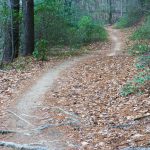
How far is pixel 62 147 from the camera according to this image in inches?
257

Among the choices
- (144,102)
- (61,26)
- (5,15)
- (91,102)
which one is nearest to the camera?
(144,102)

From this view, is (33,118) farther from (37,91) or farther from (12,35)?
(12,35)

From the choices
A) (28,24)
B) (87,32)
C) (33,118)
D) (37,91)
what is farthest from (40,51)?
(87,32)

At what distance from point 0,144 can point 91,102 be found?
127 inches

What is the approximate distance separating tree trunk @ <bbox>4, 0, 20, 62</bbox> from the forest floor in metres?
5.59

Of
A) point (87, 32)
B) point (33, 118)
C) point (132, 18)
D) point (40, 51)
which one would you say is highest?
point (132, 18)

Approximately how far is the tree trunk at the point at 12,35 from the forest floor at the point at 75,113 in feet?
18.3

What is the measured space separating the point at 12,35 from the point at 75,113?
11.1 meters

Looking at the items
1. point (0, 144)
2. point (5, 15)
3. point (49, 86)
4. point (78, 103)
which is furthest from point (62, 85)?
point (5, 15)

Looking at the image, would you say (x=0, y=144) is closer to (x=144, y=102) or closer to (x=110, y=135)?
(x=110, y=135)

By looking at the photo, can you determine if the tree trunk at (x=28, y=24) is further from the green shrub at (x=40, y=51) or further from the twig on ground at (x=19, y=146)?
the twig on ground at (x=19, y=146)

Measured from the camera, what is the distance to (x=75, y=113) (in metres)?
8.62

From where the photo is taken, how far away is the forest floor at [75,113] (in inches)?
264

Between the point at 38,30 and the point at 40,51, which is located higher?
the point at 38,30
